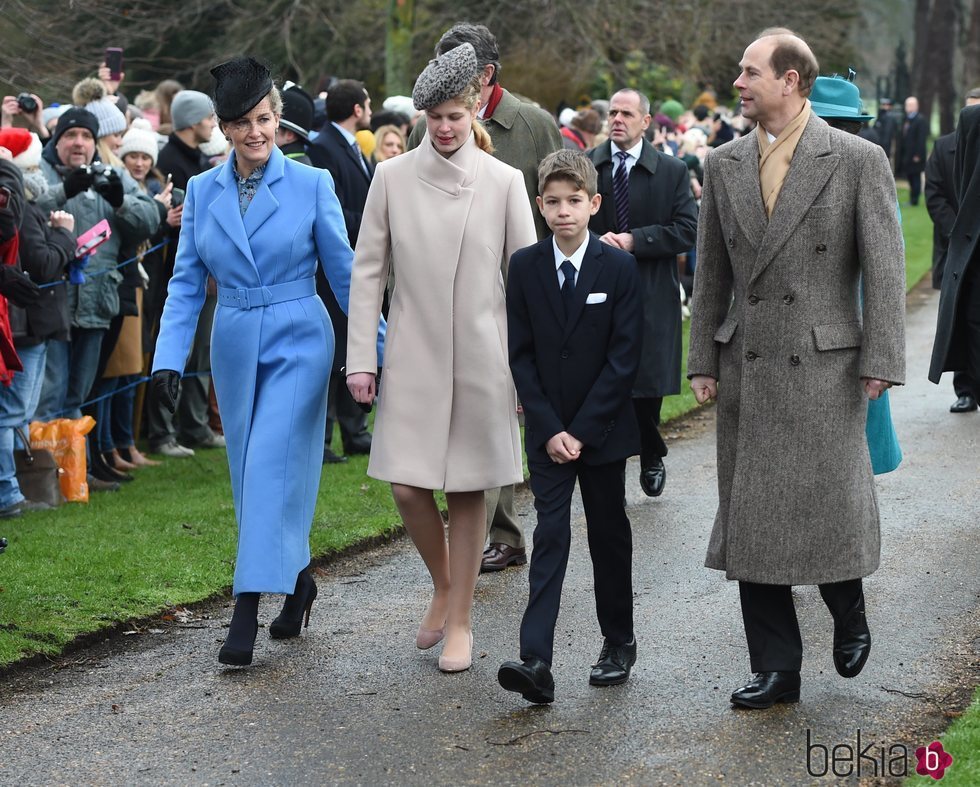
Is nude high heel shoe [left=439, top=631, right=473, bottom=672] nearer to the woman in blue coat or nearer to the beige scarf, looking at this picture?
the woman in blue coat

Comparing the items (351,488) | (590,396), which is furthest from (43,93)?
(590,396)

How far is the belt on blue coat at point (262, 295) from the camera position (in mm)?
6012

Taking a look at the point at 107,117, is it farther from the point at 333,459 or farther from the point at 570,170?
the point at 570,170

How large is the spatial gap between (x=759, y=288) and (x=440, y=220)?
125cm

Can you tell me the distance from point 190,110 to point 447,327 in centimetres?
502

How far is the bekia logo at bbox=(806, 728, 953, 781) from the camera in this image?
4.54 m

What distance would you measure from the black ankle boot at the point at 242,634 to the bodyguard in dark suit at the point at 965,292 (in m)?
3.06

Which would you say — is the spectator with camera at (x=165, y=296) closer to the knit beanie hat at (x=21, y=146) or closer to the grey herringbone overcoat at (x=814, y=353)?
the knit beanie hat at (x=21, y=146)

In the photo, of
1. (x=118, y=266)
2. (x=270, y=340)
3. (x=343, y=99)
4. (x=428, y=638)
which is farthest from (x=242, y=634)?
(x=343, y=99)

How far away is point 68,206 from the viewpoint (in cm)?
914

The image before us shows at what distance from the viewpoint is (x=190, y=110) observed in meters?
10.1

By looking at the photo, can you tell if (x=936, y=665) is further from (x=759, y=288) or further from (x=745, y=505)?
(x=759, y=288)

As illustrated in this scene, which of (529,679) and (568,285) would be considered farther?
(568,285)

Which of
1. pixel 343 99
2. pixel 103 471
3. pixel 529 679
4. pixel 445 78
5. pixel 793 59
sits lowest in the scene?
pixel 103 471
